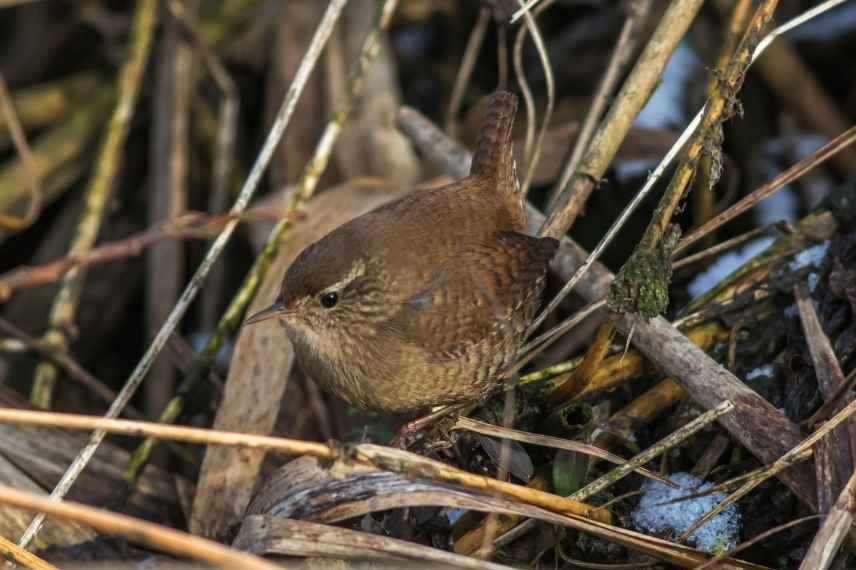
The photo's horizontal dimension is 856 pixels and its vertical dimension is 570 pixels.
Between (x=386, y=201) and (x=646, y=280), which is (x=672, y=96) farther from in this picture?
(x=646, y=280)

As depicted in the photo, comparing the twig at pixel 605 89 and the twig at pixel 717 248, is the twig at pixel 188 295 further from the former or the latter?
the twig at pixel 717 248

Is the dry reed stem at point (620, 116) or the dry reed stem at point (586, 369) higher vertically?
the dry reed stem at point (620, 116)

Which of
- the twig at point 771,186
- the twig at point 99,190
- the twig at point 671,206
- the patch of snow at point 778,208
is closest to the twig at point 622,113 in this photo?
the twig at point 771,186

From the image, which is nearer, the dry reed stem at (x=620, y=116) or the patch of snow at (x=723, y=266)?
the dry reed stem at (x=620, y=116)

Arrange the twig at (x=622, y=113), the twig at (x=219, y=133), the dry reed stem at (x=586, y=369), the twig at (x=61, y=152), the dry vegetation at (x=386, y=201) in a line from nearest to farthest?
1. the dry vegetation at (x=386, y=201)
2. the dry reed stem at (x=586, y=369)
3. the twig at (x=622, y=113)
4. the twig at (x=219, y=133)
5. the twig at (x=61, y=152)

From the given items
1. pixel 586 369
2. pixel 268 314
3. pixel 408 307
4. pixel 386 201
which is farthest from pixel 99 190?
pixel 586 369

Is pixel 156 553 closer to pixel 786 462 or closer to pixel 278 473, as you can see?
pixel 278 473

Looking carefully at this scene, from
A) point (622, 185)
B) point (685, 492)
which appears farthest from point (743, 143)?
point (685, 492)
